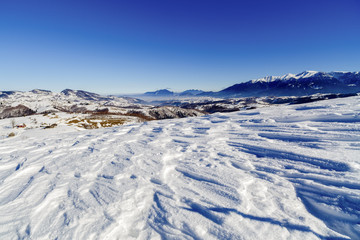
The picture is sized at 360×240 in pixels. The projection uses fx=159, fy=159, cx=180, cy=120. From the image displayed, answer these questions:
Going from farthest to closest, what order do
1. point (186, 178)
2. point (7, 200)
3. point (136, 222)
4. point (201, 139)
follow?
point (201, 139) < point (186, 178) < point (7, 200) < point (136, 222)

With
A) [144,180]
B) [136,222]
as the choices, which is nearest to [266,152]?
[144,180]

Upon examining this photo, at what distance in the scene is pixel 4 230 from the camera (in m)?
2.67

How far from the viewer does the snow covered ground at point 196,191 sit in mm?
2482

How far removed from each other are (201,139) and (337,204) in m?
4.67

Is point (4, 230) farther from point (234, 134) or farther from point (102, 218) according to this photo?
point (234, 134)

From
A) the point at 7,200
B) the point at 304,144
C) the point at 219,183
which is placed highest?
the point at 304,144

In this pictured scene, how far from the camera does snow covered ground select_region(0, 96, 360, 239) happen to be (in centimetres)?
248

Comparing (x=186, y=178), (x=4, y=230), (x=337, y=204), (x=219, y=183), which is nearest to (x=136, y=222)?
(x=186, y=178)

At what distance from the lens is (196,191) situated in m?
3.40

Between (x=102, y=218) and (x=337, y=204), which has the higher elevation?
(x=337, y=204)

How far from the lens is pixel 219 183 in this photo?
359 cm

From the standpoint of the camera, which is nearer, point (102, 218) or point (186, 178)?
point (102, 218)

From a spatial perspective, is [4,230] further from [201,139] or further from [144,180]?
[201,139]

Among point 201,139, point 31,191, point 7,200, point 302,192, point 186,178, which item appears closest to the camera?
point 302,192
